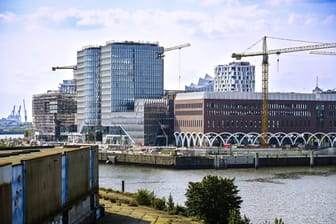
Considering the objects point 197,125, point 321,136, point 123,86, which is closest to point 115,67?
point 123,86

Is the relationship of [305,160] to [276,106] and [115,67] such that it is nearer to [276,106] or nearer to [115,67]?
[276,106]

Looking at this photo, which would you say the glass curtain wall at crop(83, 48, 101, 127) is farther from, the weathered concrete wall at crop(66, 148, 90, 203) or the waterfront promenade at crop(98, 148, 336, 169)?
the weathered concrete wall at crop(66, 148, 90, 203)

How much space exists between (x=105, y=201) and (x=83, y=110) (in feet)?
398

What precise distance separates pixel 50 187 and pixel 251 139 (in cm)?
10021

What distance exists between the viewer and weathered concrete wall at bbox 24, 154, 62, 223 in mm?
22875

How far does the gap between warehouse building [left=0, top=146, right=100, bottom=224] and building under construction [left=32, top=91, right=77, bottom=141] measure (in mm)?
144437

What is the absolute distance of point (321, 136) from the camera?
129375mm

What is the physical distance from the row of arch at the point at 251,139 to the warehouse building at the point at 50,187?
8508 cm

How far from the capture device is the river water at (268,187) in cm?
4553

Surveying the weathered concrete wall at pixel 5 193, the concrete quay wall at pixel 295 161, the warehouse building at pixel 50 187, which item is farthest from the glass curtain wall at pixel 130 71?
the weathered concrete wall at pixel 5 193

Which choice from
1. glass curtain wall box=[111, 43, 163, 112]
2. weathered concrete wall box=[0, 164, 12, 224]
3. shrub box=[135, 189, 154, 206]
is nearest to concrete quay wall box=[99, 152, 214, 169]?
glass curtain wall box=[111, 43, 163, 112]

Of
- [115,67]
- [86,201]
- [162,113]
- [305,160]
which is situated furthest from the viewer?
[115,67]

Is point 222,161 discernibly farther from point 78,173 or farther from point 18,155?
point 18,155

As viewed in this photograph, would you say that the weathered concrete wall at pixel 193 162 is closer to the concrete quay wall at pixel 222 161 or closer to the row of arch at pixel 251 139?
the concrete quay wall at pixel 222 161
